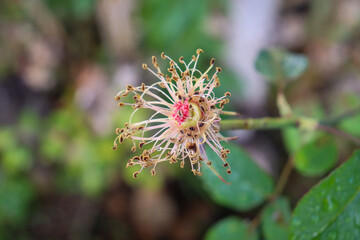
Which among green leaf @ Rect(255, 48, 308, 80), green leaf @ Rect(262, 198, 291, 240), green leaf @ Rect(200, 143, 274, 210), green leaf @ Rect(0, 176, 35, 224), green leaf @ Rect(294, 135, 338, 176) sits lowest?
green leaf @ Rect(262, 198, 291, 240)

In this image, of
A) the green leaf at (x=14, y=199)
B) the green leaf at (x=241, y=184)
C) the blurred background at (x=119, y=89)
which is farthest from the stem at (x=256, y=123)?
the green leaf at (x=14, y=199)

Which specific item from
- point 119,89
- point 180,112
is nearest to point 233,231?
point 180,112

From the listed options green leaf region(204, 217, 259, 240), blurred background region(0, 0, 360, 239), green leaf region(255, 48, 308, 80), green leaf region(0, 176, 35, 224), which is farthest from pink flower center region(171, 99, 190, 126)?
green leaf region(0, 176, 35, 224)

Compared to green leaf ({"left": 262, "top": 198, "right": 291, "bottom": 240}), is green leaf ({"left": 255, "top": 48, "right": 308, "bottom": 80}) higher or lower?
higher

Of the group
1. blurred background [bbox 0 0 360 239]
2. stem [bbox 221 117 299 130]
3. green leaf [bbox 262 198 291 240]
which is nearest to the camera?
stem [bbox 221 117 299 130]

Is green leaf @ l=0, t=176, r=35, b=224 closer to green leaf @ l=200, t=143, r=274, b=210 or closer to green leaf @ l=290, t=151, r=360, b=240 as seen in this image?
green leaf @ l=200, t=143, r=274, b=210
